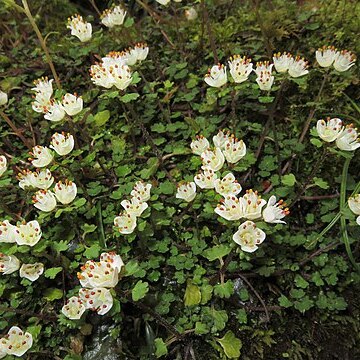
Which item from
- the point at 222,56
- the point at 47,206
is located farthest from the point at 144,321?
the point at 222,56

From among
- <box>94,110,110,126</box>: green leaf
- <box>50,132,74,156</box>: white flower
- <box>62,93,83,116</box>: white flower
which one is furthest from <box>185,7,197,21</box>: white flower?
<box>50,132,74,156</box>: white flower

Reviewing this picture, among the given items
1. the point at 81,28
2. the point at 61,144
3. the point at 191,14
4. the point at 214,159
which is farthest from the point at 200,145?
the point at 191,14

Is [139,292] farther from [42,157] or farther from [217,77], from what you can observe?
[217,77]

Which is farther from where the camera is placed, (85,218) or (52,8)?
(52,8)

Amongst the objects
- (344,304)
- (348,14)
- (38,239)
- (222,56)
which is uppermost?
(348,14)

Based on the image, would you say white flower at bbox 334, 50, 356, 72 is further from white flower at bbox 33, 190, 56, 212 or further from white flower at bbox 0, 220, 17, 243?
white flower at bbox 0, 220, 17, 243

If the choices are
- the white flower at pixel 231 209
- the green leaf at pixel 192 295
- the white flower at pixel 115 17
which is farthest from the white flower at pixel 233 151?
the white flower at pixel 115 17

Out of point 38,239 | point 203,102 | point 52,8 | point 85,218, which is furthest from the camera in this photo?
point 52,8

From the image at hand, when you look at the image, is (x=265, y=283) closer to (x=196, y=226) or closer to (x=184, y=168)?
(x=196, y=226)
